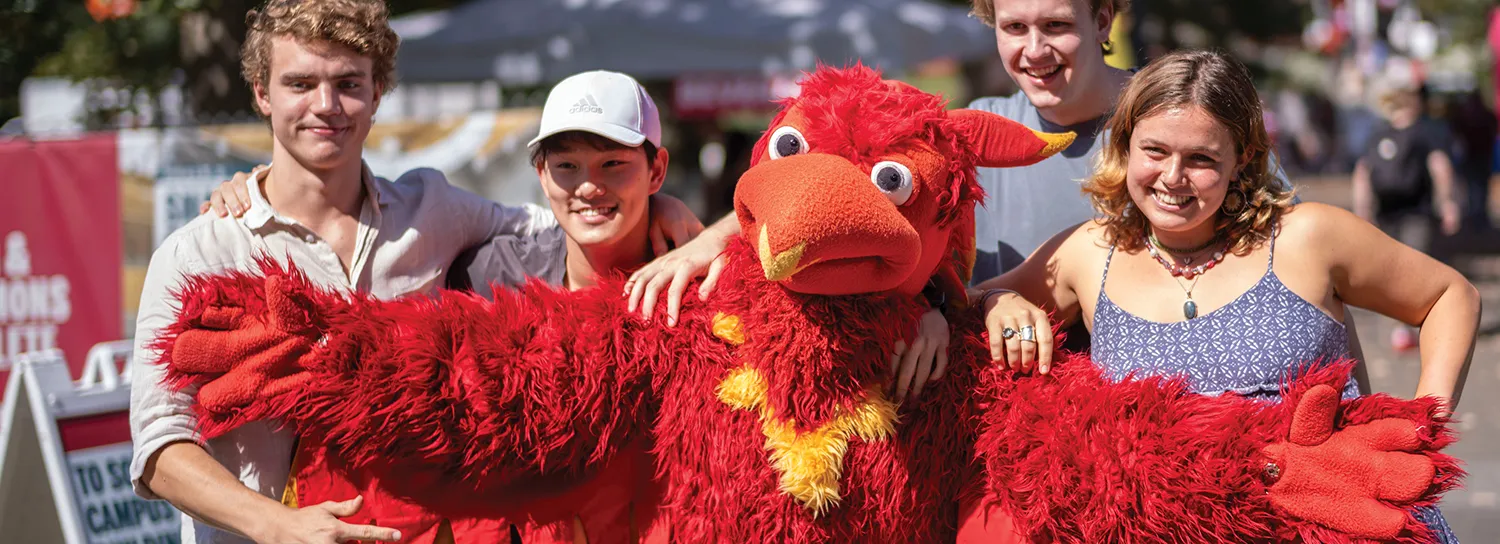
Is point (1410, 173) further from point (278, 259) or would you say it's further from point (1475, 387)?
point (278, 259)

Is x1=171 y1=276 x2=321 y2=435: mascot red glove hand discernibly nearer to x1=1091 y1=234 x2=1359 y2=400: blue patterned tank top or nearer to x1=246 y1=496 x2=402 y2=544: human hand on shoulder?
x1=246 y1=496 x2=402 y2=544: human hand on shoulder

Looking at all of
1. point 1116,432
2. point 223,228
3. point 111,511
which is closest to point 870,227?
point 1116,432

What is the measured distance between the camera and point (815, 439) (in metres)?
2.10

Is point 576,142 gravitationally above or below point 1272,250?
above

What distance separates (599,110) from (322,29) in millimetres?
628

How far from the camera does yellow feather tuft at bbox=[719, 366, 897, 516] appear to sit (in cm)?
209

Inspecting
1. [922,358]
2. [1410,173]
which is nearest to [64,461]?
[922,358]

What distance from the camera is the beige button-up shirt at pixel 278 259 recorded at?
2.45 m

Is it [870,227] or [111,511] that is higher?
[870,227]

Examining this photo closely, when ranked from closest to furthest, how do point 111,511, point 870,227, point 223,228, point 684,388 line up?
point 870,227 → point 684,388 → point 223,228 → point 111,511

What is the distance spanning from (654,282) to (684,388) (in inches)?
8.8

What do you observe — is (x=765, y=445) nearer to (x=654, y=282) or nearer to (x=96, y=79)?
(x=654, y=282)

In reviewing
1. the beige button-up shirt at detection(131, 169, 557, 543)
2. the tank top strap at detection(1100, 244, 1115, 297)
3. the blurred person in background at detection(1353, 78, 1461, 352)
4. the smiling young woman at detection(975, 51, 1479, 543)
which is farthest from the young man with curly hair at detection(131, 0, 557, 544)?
the blurred person in background at detection(1353, 78, 1461, 352)

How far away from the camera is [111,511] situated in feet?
13.3
